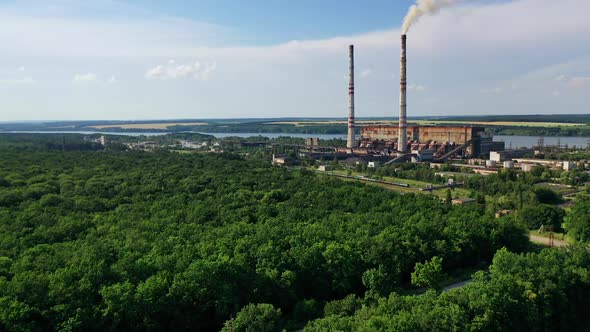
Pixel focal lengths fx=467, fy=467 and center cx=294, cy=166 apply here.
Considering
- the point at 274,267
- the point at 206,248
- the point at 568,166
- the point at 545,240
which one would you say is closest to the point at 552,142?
the point at 568,166

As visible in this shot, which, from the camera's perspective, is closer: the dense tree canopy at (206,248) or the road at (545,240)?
the dense tree canopy at (206,248)

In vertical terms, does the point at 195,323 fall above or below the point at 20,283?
below

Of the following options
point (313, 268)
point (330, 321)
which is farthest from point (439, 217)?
point (330, 321)

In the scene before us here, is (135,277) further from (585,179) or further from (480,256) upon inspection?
(585,179)

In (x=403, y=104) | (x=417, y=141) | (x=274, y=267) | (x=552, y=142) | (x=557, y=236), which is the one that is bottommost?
(x=557, y=236)

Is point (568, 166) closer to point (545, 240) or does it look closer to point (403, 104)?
point (403, 104)

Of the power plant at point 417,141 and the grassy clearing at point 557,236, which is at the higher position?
the power plant at point 417,141

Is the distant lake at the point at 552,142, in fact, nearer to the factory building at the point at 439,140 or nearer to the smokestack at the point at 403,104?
the factory building at the point at 439,140

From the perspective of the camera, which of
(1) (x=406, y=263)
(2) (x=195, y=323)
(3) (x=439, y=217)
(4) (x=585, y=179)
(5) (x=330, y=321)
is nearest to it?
(5) (x=330, y=321)

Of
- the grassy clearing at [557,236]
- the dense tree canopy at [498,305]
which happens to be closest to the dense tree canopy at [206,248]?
the dense tree canopy at [498,305]
